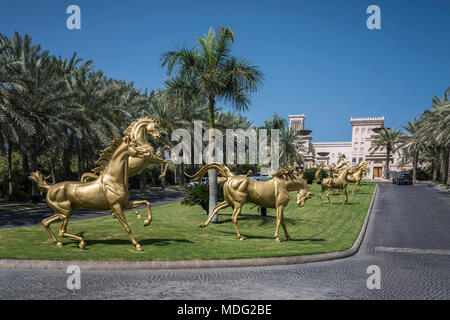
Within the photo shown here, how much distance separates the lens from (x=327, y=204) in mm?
23344

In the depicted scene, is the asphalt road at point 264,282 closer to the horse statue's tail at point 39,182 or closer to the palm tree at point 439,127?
the horse statue's tail at point 39,182

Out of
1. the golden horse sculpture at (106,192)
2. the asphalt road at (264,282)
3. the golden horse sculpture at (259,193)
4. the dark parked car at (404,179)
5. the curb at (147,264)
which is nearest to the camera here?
the asphalt road at (264,282)

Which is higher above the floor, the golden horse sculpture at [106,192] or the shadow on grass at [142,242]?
the golden horse sculpture at [106,192]

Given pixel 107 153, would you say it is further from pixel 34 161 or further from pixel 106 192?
pixel 34 161

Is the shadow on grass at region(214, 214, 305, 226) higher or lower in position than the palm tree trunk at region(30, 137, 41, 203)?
lower

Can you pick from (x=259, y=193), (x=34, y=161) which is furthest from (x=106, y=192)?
(x=34, y=161)

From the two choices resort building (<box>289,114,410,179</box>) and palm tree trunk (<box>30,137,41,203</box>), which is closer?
palm tree trunk (<box>30,137,41,203</box>)

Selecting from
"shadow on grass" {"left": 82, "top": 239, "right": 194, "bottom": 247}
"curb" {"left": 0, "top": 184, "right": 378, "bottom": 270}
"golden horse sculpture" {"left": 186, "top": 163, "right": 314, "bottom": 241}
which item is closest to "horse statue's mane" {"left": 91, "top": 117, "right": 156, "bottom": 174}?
"shadow on grass" {"left": 82, "top": 239, "right": 194, "bottom": 247}

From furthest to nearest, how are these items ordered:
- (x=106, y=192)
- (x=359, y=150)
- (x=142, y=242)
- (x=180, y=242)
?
(x=359, y=150), (x=180, y=242), (x=142, y=242), (x=106, y=192)

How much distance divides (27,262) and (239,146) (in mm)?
46773

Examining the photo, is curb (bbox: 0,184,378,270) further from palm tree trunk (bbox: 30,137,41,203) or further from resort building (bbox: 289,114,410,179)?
resort building (bbox: 289,114,410,179)

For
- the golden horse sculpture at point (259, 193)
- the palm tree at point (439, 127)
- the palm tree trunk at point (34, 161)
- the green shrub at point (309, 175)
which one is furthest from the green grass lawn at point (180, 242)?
the green shrub at point (309, 175)

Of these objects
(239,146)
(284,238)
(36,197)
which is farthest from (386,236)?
(239,146)
